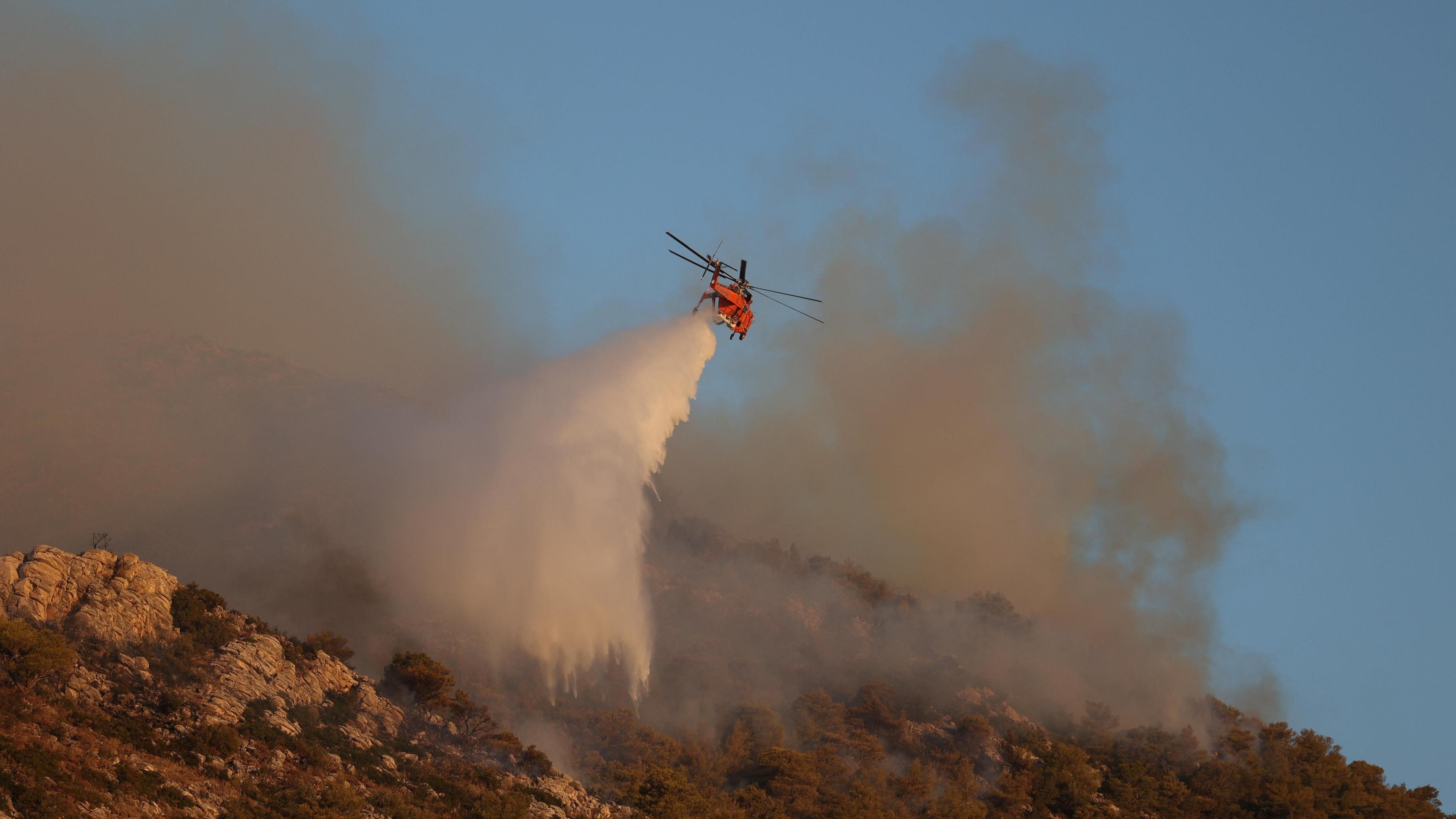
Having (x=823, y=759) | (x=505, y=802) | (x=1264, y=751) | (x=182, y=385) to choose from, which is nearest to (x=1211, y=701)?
(x=1264, y=751)

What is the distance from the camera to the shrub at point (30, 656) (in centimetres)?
6250

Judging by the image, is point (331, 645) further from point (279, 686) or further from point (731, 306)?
point (731, 306)

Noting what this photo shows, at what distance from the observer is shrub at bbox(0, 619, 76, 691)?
205ft

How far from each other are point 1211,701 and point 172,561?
132 metres

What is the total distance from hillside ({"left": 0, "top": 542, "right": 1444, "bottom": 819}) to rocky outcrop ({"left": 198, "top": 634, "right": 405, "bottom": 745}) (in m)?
0.24

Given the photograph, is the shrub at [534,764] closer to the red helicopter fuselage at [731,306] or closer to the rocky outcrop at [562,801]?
the rocky outcrop at [562,801]

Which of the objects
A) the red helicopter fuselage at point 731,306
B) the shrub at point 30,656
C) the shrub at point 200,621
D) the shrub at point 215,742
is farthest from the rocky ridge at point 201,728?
the red helicopter fuselage at point 731,306

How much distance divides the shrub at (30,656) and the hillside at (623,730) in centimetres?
14

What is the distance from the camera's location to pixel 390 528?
145250 mm

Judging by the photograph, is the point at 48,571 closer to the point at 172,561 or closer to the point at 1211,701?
the point at 172,561

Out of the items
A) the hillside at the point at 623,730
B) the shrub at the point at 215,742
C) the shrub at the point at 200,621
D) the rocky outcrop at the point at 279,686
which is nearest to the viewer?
the hillside at the point at 623,730

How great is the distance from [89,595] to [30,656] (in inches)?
607

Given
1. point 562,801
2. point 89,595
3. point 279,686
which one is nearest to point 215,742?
point 279,686

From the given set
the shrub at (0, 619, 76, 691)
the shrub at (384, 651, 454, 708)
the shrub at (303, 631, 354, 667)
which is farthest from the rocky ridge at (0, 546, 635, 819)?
the shrub at (303, 631, 354, 667)
